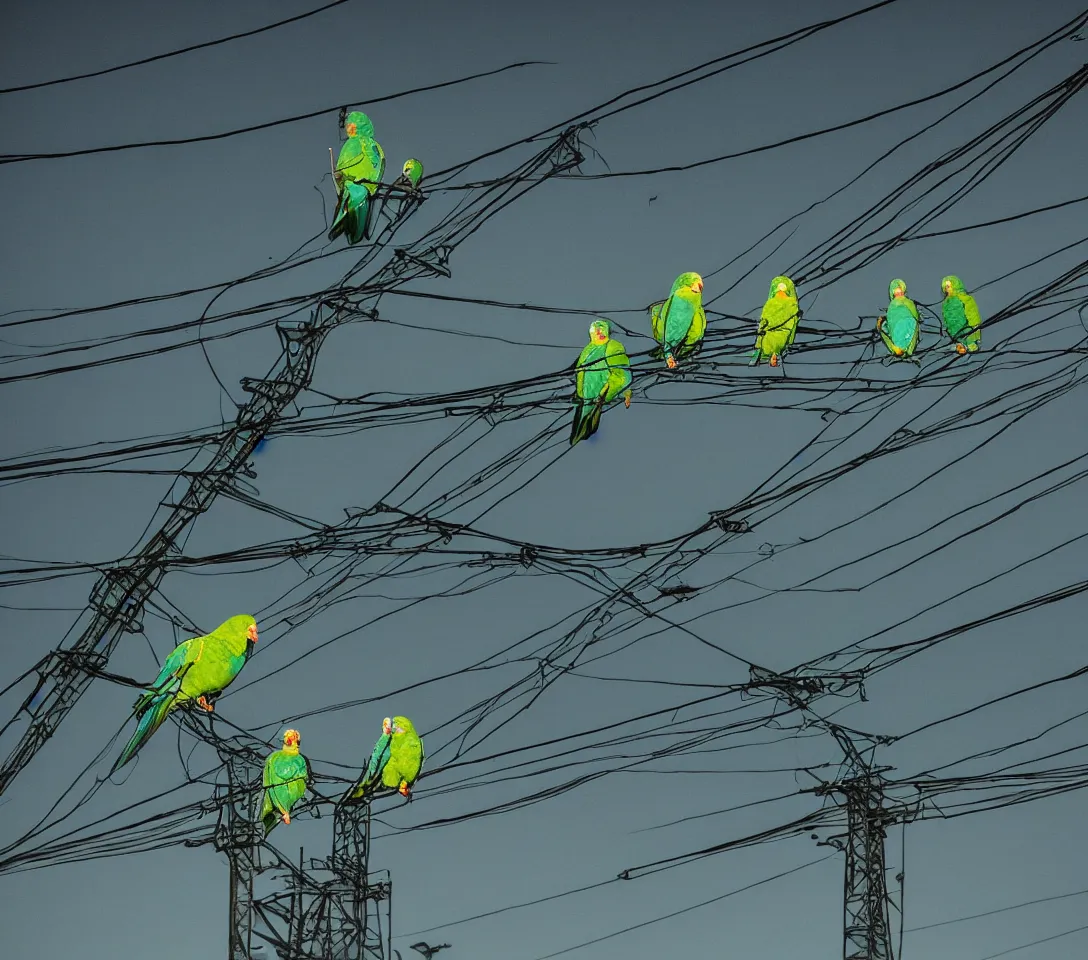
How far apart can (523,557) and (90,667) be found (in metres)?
4.15

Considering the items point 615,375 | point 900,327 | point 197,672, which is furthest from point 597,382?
point 197,672

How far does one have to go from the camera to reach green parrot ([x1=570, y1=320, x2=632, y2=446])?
16062 mm

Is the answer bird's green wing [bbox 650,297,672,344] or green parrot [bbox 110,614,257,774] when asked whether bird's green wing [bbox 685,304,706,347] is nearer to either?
bird's green wing [bbox 650,297,672,344]

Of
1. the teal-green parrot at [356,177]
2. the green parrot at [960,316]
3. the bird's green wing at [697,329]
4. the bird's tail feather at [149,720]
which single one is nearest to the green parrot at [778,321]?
the bird's green wing at [697,329]

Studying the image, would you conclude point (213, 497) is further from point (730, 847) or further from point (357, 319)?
point (730, 847)

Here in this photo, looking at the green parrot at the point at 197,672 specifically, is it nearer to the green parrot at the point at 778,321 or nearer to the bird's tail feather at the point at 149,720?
the bird's tail feather at the point at 149,720

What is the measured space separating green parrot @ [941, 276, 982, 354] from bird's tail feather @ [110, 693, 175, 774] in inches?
310

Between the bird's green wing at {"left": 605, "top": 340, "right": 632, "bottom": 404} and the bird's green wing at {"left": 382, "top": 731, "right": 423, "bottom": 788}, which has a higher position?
the bird's green wing at {"left": 605, "top": 340, "right": 632, "bottom": 404}

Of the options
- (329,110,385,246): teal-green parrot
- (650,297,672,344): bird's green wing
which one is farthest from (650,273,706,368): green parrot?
(329,110,385,246): teal-green parrot

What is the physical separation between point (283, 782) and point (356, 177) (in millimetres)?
5562

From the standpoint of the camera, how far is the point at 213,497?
1673 centimetres

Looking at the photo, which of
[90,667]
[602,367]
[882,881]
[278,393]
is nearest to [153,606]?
[90,667]

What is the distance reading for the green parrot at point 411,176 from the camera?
1545cm

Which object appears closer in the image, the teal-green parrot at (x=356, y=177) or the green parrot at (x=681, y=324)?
the green parrot at (x=681, y=324)
